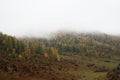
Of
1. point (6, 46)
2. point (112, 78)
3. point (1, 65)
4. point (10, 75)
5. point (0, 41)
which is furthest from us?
point (0, 41)

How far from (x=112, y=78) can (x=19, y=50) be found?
9494 cm

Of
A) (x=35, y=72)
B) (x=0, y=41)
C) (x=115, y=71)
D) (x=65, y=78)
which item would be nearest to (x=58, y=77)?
(x=65, y=78)

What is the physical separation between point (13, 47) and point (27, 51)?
11167 millimetres

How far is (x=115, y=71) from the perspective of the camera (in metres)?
93.1

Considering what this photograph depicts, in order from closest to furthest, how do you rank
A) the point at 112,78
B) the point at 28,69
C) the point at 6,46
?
the point at 112,78, the point at 28,69, the point at 6,46

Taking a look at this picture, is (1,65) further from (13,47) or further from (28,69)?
(13,47)

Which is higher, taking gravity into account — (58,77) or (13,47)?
(13,47)

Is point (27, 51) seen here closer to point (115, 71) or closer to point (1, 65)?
point (1, 65)

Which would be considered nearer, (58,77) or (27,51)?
(58,77)

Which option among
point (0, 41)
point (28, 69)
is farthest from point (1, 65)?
point (0, 41)

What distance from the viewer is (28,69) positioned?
122 meters

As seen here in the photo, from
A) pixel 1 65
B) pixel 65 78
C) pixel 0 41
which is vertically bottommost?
pixel 65 78

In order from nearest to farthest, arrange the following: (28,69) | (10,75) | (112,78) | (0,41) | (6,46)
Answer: (112,78) → (10,75) → (28,69) → (6,46) → (0,41)

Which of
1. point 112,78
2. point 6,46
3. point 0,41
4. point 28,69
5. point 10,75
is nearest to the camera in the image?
point 112,78
